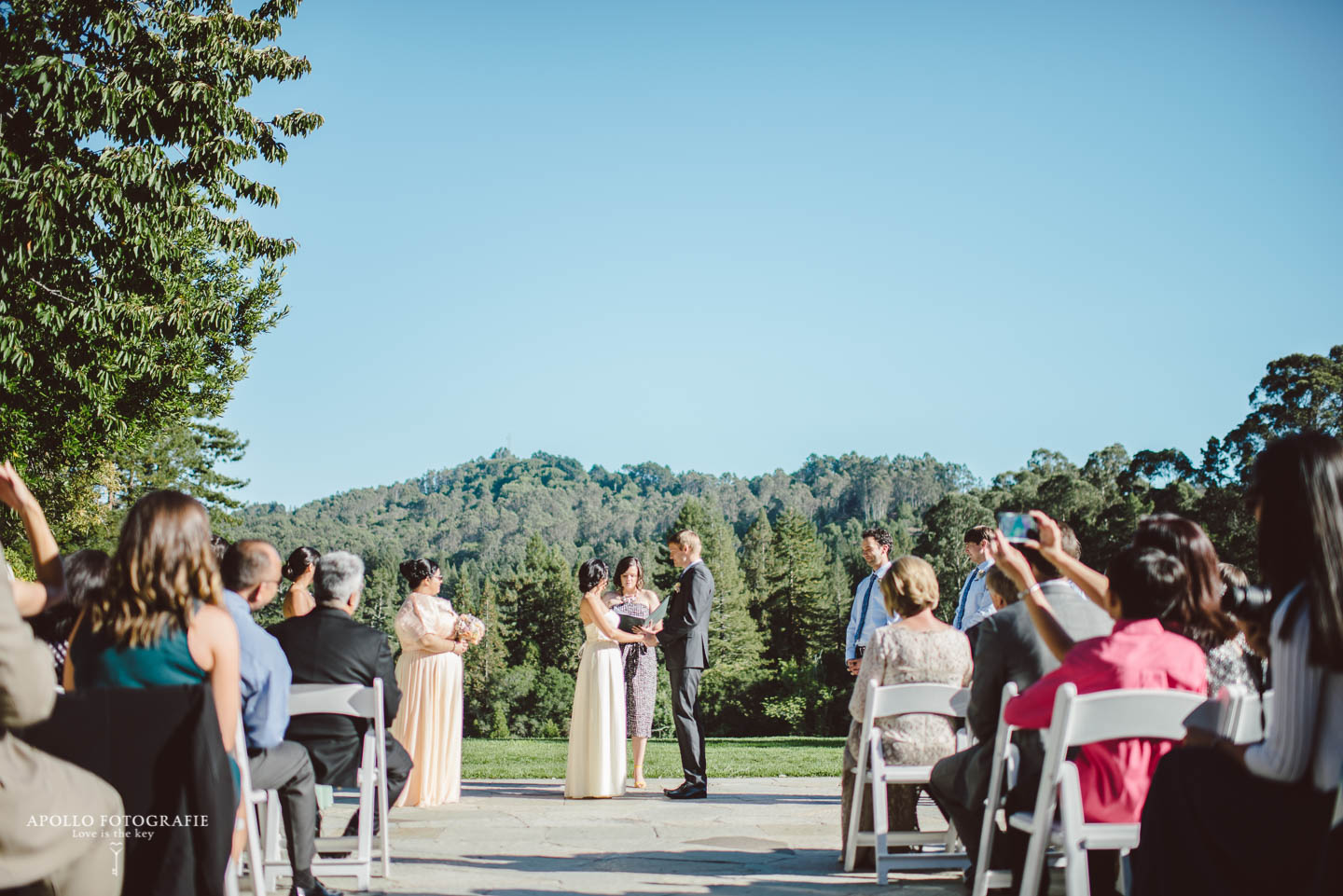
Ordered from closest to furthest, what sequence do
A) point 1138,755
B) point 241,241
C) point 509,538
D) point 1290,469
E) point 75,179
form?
point 1290,469, point 1138,755, point 75,179, point 241,241, point 509,538

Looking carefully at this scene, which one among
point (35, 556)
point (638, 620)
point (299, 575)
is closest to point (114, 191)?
point (299, 575)

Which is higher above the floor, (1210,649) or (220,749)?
(1210,649)

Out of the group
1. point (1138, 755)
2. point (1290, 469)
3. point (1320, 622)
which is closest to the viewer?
point (1320, 622)

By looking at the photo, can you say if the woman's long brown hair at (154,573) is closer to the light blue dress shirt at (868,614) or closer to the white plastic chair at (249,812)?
the white plastic chair at (249,812)

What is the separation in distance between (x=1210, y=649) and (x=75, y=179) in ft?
36.0

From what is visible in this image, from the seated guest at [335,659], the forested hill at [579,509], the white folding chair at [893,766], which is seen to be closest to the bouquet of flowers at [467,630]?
the seated guest at [335,659]

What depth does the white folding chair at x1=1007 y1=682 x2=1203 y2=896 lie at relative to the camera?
3830 millimetres

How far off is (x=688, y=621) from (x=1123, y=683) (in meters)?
5.16

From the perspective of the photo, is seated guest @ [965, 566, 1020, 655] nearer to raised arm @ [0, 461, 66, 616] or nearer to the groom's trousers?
the groom's trousers

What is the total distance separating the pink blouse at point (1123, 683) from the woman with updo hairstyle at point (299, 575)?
5022 millimetres

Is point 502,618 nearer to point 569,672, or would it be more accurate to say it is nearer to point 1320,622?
point 569,672

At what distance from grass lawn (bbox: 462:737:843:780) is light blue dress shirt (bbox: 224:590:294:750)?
6.65 m

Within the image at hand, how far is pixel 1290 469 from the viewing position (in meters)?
2.93

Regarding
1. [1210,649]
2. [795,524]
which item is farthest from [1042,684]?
[795,524]
